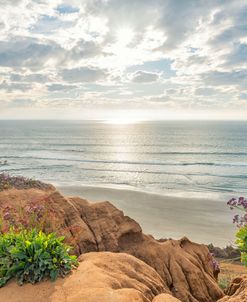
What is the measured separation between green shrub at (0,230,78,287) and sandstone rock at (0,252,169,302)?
143 millimetres

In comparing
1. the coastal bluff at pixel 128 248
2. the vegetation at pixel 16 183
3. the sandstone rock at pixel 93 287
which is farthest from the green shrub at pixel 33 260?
the vegetation at pixel 16 183

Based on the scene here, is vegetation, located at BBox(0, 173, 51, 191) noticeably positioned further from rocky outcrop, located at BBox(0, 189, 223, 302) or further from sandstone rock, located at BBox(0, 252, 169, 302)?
sandstone rock, located at BBox(0, 252, 169, 302)

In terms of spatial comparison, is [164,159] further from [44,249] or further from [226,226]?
[44,249]

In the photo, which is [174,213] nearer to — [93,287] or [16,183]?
[16,183]

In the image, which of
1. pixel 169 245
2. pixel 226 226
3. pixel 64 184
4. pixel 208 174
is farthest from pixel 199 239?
pixel 208 174

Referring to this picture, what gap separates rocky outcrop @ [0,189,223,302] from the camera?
10.6 meters

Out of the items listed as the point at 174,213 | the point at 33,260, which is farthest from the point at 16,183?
the point at 174,213

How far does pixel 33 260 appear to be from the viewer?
6336 mm

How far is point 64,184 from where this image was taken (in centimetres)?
4241

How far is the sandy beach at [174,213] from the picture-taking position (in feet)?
80.3

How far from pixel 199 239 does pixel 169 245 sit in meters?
12.3

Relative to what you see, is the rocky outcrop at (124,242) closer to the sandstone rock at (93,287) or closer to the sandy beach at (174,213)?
the sandstone rock at (93,287)

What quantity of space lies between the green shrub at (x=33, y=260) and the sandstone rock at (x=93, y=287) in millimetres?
143

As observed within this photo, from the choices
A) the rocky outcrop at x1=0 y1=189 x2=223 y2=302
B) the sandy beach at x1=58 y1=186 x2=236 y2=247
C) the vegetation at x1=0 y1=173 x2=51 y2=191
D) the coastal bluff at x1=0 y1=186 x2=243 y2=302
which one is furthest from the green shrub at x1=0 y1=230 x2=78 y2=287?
the sandy beach at x1=58 y1=186 x2=236 y2=247
